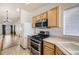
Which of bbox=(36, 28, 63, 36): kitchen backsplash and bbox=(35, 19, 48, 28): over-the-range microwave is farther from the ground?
bbox=(35, 19, 48, 28): over-the-range microwave

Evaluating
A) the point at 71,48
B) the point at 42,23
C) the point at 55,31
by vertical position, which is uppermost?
the point at 42,23

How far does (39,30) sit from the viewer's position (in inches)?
80.4

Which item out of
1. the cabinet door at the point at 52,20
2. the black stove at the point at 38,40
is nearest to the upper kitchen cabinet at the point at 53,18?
the cabinet door at the point at 52,20

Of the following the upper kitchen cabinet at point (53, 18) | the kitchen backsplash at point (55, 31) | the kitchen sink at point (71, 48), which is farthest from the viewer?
the upper kitchen cabinet at point (53, 18)

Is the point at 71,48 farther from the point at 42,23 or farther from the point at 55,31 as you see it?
the point at 42,23

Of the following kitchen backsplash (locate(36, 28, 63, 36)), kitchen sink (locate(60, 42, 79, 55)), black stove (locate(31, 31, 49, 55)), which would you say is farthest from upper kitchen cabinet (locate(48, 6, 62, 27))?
kitchen sink (locate(60, 42, 79, 55))

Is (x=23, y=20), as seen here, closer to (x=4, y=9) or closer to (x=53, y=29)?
(x=4, y=9)

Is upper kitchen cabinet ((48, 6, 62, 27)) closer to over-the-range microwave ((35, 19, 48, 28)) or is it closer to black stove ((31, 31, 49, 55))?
over-the-range microwave ((35, 19, 48, 28))

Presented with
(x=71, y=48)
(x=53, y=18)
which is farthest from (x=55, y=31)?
(x=71, y=48)

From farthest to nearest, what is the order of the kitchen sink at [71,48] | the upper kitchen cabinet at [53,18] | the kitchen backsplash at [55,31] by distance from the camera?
the upper kitchen cabinet at [53,18], the kitchen backsplash at [55,31], the kitchen sink at [71,48]

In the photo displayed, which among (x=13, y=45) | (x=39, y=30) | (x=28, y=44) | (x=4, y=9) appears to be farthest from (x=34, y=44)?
(x=4, y=9)

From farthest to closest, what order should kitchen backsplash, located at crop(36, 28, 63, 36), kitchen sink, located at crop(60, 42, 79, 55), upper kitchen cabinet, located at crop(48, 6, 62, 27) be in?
upper kitchen cabinet, located at crop(48, 6, 62, 27) < kitchen backsplash, located at crop(36, 28, 63, 36) < kitchen sink, located at crop(60, 42, 79, 55)

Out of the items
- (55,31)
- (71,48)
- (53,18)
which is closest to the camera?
(71,48)

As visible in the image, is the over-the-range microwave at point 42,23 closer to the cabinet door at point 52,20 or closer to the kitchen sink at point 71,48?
the cabinet door at point 52,20
